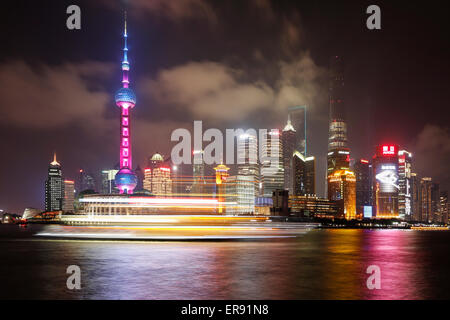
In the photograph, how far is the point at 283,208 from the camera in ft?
495

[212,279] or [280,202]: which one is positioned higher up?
[212,279]

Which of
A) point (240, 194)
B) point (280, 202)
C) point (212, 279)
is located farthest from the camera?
point (280, 202)

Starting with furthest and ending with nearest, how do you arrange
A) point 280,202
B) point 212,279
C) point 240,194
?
1. point 280,202
2. point 240,194
3. point 212,279

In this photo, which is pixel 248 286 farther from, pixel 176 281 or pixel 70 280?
pixel 70 280

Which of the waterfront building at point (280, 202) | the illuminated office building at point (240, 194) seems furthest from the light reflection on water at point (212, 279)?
the waterfront building at point (280, 202)

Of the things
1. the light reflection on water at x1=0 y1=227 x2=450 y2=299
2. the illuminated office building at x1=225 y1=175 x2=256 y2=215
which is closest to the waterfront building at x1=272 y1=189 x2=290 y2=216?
the illuminated office building at x1=225 y1=175 x2=256 y2=215

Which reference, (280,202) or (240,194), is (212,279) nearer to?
(240,194)

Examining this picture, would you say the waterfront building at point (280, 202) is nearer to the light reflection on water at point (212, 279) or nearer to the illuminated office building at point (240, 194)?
the illuminated office building at point (240, 194)

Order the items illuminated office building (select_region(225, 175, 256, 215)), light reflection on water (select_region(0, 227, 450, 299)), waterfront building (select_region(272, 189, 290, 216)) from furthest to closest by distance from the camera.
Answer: waterfront building (select_region(272, 189, 290, 216)), illuminated office building (select_region(225, 175, 256, 215)), light reflection on water (select_region(0, 227, 450, 299))

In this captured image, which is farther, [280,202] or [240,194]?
[280,202]

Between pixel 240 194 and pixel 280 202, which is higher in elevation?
pixel 240 194

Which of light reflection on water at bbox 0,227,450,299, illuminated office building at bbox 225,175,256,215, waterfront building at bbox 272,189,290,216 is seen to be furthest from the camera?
waterfront building at bbox 272,189,290,216

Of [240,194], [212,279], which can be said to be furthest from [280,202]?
[212,279]

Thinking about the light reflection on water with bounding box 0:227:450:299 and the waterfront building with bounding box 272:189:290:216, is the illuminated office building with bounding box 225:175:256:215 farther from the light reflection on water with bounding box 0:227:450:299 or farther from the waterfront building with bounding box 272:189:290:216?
the light reflection on water with bounding box 0:227:450:299
